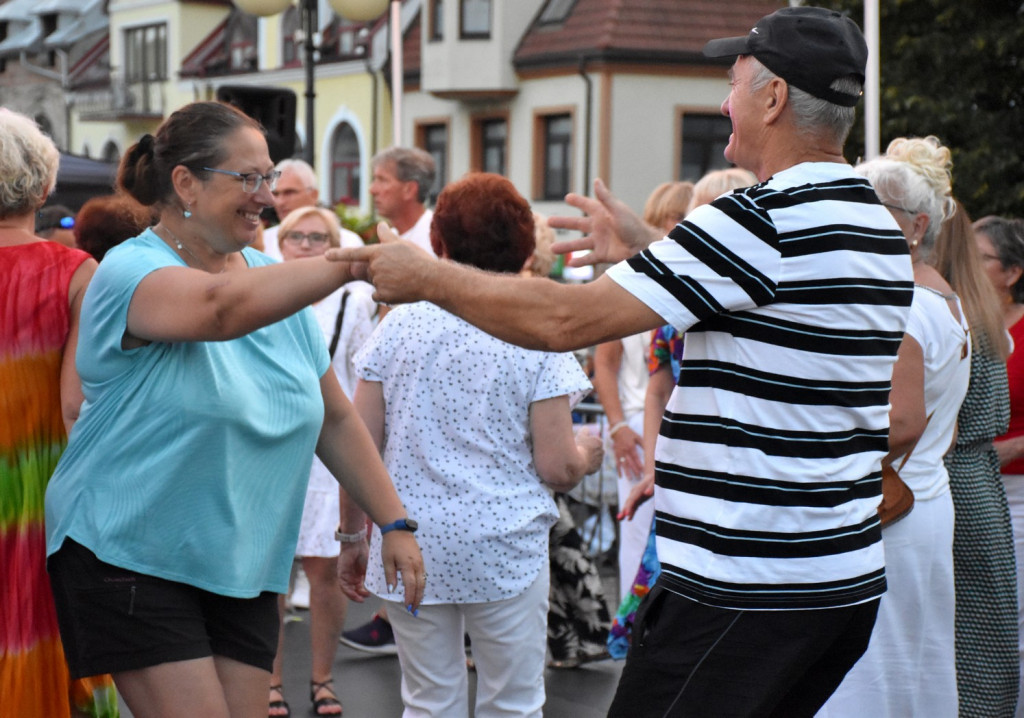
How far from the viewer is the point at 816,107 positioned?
2740 mm

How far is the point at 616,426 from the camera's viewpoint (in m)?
6.45

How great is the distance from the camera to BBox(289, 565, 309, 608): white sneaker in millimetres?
7688

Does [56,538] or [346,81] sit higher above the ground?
[346,81]

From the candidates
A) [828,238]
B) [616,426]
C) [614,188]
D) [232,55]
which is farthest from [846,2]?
[232,55]

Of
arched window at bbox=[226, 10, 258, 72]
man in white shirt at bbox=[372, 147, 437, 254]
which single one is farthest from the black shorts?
arched window at bbox=[226, 10, 258, 72]

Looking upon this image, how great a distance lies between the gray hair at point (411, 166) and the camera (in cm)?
788

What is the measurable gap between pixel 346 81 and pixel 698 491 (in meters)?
33.3

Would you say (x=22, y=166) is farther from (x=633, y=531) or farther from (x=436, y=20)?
(x=436, y=20)

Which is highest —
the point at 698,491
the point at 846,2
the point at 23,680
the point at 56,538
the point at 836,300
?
the point at 846,2

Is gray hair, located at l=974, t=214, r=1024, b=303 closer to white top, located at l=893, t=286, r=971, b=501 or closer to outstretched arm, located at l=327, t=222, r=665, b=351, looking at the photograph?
white top, located at l=893, t=286, r=971, b=501

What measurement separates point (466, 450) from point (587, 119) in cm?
2565

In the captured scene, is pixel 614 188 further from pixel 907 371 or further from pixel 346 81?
pixel 907 371

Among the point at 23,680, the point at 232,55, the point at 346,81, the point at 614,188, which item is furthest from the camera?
the point at 232,55

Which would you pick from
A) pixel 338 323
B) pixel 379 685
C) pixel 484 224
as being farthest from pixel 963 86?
pixel 484 224
